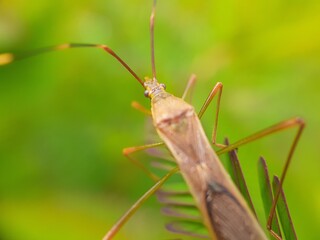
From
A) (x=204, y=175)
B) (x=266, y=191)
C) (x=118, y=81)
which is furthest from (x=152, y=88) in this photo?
(x=266, y=191)

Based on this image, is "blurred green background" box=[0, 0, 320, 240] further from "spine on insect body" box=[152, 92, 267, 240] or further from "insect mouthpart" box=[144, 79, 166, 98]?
"spine on insect body" box=[152, 92, 267, 240]

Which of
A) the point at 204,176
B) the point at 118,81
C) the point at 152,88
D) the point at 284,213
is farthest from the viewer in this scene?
the point at 118,81

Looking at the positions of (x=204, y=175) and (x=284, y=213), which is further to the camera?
(x=204, y=175)

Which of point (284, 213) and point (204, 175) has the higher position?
point (204, 175)

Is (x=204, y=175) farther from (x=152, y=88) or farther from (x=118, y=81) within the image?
(x=118, y=81)

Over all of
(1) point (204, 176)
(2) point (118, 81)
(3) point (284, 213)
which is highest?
(2) point (118, 81)

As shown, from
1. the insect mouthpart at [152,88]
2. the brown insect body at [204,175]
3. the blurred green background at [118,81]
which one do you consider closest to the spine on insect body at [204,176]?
the brown insect body at [204,175]

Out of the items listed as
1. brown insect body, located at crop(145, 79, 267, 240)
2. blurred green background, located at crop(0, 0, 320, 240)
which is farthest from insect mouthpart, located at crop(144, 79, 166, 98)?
blurred green background, located at crop(0, 0, 320, 240)

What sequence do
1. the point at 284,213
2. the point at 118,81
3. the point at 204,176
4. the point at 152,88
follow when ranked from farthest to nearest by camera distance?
the point at 118,81 → the point at 152,88 → the point at 204,176 → the point at 284,213
